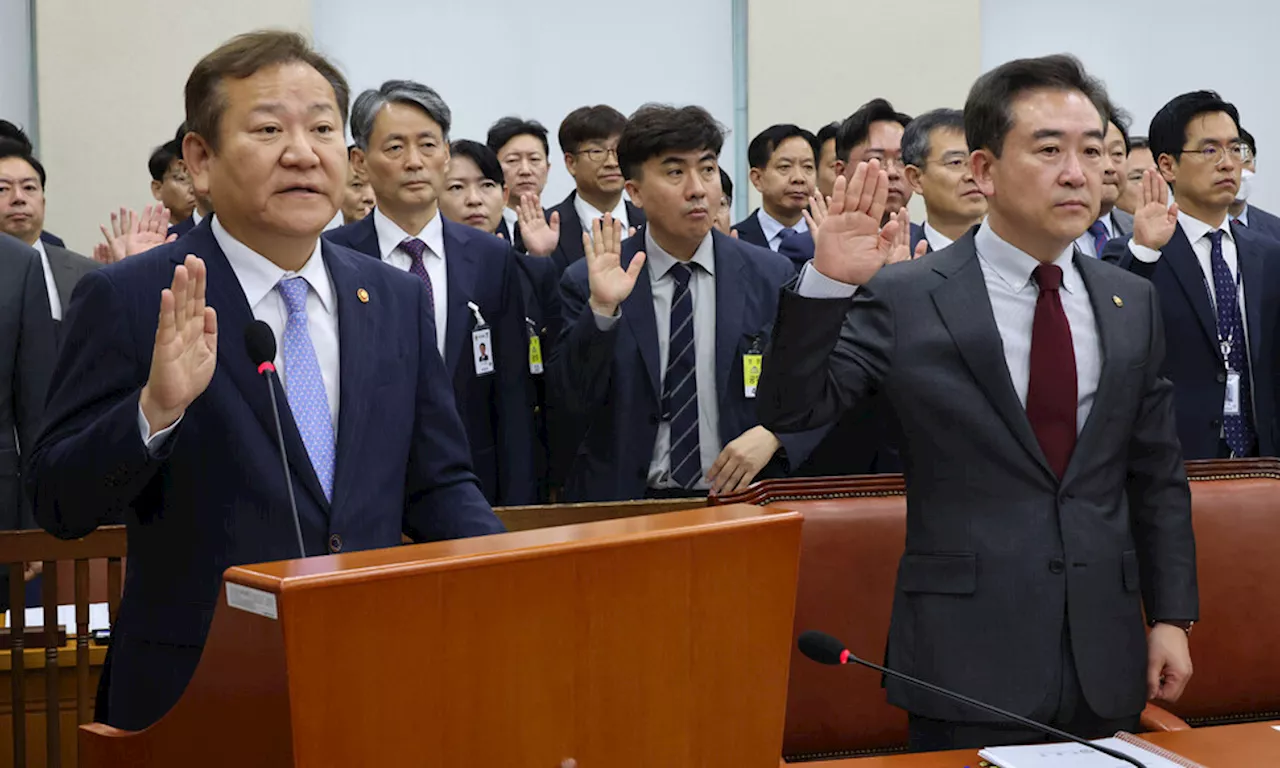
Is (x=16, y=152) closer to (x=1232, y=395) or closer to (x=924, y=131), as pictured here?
(x=924, y=131)

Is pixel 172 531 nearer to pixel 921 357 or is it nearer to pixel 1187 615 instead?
pixel 921 357

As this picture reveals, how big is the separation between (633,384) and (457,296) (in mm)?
497

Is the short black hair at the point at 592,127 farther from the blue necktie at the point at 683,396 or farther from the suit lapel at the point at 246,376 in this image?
the suit lapel at the point at 246,376

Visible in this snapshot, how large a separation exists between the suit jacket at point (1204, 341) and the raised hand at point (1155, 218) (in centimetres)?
7

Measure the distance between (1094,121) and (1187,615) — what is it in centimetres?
78

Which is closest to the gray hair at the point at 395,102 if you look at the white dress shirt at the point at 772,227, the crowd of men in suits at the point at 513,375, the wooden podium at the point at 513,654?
the crowd of men in suits at the point at 513,375

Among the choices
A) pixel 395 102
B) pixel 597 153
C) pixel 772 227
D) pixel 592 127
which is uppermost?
pixel 592 127

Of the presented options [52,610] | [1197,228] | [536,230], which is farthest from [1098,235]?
[52,610]

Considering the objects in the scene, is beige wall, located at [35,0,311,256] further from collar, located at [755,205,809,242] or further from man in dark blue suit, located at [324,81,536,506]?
man in dark blue suit, located at [324,81,536,506]

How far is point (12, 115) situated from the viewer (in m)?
6.26

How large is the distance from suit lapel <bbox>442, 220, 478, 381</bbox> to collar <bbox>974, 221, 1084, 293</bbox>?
1.52 meters

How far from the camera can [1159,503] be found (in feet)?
7.18

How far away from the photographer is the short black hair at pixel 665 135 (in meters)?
3.56

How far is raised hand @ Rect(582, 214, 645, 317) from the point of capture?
10.6ft
